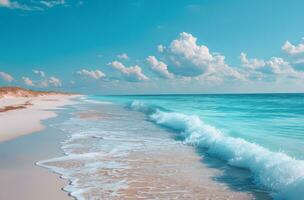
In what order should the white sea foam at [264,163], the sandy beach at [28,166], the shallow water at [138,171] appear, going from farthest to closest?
the shallow water at [138,171] → the sandy beach at [28,166] → the white sea foam at [264,163]

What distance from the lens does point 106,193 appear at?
7.69 m

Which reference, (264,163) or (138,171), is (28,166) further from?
(264,163)

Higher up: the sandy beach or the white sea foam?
the white sea foam

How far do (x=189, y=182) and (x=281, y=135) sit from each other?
30.8 ft

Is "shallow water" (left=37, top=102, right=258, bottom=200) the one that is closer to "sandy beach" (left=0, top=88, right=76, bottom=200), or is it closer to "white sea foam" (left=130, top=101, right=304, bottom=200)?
"sandy beach" (left=0, top=88, right=76, bottom=200)

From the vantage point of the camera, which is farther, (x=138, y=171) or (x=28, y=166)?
(x=28, y=166)

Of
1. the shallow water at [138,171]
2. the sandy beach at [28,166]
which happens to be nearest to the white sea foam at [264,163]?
the shallow water at [138,171]

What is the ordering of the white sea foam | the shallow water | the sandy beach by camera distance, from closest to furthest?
the white sea foam, the sandy beach, the shallow water

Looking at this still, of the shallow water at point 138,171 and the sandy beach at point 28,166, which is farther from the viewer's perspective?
the shallow water at point 138,171

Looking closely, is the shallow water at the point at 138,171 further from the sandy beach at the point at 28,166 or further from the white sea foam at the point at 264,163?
the white sea foam at the point at 264,163

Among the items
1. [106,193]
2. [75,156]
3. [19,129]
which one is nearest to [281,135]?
[75,156]

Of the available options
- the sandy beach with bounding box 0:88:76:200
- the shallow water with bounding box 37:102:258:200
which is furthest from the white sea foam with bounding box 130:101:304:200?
the sandy beach with bounding box 0:88:76:200

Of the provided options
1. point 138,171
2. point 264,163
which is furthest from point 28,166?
point 264,163

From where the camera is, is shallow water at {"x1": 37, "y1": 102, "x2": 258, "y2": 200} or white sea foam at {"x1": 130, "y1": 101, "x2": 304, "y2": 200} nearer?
white sea foam at {"x1": 130, "y1": 101, "x2": 304, "y2": 200}
